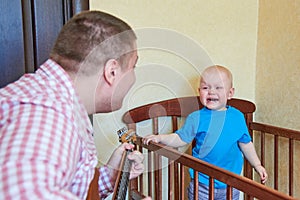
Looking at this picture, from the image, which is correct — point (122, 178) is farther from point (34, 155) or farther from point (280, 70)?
point (280, 70)

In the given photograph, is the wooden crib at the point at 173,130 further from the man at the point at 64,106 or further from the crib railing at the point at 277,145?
the man at the point at 64,106

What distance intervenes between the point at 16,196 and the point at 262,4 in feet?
5.26

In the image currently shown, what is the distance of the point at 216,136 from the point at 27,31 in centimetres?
81

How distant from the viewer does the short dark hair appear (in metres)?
0.58

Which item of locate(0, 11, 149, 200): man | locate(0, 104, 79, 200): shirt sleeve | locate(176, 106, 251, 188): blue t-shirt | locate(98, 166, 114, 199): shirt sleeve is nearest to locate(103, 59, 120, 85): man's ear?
locate(0, 11, 149, 200): man

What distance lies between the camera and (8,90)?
0.53 meters

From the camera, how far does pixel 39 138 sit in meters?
0.44

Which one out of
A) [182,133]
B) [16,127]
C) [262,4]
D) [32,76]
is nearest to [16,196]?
[16,127]

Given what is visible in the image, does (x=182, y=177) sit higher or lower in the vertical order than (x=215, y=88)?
lower

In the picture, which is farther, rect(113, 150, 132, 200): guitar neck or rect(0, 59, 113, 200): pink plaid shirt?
rect(113, 150, 132, 200): guitar neck

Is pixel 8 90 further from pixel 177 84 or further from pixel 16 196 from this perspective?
pixel 177 84

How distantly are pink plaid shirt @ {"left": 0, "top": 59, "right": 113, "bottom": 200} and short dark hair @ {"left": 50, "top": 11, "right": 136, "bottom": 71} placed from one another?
4 centimetres

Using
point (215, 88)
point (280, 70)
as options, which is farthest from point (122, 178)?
point (280, 70)

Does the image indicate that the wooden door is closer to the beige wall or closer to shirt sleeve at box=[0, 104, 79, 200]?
shirt sleeve at box=[0, 104, 79, 200]
